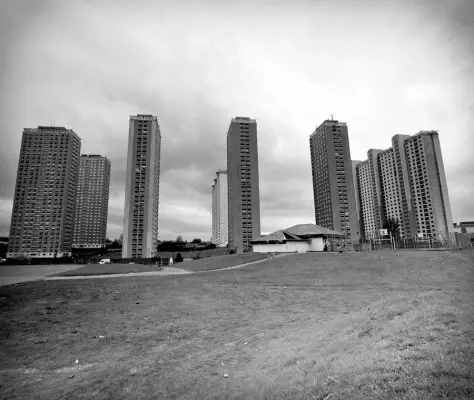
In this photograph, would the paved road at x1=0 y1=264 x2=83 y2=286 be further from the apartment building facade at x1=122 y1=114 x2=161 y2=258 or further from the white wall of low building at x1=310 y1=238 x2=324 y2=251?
the apartment building facade at x1=122 y1=114 x2=161 y2=258

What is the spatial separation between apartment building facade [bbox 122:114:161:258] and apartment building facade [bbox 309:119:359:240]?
78.2 metres

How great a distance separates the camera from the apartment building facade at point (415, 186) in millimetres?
118625

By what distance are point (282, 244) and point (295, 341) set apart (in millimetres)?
44759

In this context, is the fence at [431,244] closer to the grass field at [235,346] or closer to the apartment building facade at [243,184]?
the grass field at [235,346]

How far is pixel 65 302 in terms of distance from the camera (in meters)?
16.0

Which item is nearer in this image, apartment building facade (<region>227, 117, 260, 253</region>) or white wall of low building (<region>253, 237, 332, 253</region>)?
white wall of low building (<region>253, 237, 332, 253</region>)

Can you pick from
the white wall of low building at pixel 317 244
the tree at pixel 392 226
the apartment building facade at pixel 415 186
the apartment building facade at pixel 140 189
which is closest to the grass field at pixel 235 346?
the white wall of low building at pixel 317 244

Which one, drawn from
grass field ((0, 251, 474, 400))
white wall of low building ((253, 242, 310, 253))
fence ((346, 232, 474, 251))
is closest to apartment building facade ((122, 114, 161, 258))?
white wall of low building ((253, 242, 310, 253))

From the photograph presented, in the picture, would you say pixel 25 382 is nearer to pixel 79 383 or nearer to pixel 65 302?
pixel 79 383

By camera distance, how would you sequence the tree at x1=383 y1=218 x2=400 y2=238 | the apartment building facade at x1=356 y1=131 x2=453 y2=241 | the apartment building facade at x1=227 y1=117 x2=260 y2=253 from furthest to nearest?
the apartment building facade at x1=356 y1=131 x2=453 y2=241 < the apartment building facade at x1=227 y1=117 x2=260 y2=253 < the tree at x1=383 y1=218 x2=400 y2=238

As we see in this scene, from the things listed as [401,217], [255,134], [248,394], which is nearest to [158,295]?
[248,394]

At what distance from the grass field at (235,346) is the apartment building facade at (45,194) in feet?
456

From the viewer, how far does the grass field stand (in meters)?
5.16

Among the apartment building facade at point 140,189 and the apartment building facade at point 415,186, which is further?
the apartment building facade at point 415,186
